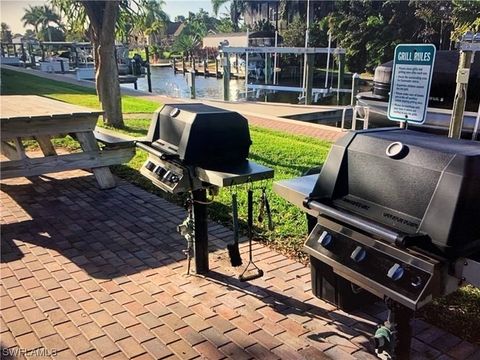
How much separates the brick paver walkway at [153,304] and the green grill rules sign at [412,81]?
1313 mm

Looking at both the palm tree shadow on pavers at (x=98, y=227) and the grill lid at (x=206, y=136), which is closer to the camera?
the grill lid at (x=206, y=136)

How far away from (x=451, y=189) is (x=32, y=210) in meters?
4.09

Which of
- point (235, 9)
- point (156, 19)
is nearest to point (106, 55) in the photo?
point (235, 9)

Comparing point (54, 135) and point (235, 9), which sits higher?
point (235, 9)

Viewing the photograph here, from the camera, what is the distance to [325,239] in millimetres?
1974

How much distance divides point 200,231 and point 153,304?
0.59 m

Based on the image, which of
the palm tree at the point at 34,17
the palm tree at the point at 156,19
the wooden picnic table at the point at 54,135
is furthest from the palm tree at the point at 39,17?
the wooden picnic table at the point at 54,135

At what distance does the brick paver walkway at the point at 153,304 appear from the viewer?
2400 mm

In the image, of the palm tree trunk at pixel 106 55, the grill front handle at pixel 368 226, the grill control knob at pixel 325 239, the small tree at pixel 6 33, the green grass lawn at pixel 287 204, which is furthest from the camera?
the small tree at pixel 6 33

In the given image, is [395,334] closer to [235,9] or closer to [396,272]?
[396,272]

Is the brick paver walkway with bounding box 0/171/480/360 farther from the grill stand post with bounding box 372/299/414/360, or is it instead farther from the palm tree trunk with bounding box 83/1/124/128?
the palm tree trunk with bounding box 83/1/124/128

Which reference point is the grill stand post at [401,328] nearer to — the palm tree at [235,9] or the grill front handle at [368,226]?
the grill front handle at [368,226]

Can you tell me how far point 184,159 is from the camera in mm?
2727

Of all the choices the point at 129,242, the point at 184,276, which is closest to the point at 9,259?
the point at 129,242
